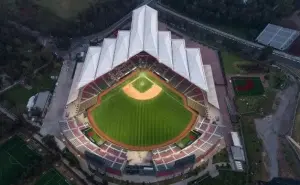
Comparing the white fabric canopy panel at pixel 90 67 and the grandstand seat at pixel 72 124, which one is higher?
the white fabric canopy panel at pixel 90 67

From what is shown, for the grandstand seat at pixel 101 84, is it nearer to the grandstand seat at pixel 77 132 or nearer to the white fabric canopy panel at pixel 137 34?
the white fabric canopy panel at pixel 137 34

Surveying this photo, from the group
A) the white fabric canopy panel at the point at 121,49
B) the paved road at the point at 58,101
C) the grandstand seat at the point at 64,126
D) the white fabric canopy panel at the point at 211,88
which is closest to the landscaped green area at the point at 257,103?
the white fabric canopy panel at the point at 211,88

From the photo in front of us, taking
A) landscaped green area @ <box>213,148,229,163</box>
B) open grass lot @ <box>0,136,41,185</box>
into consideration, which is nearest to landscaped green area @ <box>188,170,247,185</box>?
landscaped green area @ <box>213,148,229,163</box>

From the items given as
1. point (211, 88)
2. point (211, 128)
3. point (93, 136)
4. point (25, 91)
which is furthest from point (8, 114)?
point (211, 88)

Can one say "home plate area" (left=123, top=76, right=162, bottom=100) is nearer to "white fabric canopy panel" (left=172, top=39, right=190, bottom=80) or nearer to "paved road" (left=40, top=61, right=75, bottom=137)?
"white fabric canopy panel" (left=172, top=39, right=190, bottom=80)

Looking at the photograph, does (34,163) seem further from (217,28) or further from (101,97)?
(217,28)

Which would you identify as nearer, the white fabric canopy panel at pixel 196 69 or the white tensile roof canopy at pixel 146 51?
the white fabric canopy panel at pixel 196 69

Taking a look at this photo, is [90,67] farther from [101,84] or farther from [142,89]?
[142,89]
